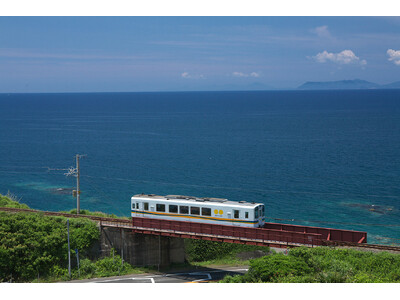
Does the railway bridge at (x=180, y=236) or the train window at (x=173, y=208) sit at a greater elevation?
the train window at (x=173, y=208)

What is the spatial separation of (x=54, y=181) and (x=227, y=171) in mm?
31577

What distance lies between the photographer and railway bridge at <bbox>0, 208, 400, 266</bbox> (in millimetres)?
40281

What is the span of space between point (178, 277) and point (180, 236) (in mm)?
3604

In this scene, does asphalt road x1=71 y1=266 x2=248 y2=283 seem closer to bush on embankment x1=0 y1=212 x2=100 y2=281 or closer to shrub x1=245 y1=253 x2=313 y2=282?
bush on embankment x1=0 y1=212 x2=100 y2=281

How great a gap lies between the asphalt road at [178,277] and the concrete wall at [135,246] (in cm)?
243

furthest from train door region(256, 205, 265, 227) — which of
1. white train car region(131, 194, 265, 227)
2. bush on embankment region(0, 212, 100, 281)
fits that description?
bush on embankment region(0, 212, 100, 281)

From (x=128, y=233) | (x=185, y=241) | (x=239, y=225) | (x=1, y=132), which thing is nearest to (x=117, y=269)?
(x=128, y=233)

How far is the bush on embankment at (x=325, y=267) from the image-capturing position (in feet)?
103

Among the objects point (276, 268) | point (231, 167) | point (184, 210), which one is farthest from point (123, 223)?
point (231, 167)

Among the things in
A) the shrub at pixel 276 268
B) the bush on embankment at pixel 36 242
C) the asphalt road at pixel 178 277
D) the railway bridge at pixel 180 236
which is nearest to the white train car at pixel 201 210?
the railway bridge at pixel 180 236

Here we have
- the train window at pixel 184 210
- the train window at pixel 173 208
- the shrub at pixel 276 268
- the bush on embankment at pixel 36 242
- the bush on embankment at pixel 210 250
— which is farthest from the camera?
the bush on embankment at pixel 210 250

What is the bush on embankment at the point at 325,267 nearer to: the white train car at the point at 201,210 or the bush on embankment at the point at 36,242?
the white train car at the point at 201,210

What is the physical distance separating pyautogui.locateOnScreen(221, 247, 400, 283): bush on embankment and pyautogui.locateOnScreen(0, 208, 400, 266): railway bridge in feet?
9.18

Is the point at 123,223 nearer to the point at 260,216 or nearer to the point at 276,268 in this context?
the point at 260,216
